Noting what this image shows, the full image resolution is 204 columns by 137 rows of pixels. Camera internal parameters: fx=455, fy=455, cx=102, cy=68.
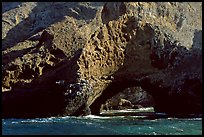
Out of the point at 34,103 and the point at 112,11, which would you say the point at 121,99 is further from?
the point at 34,103

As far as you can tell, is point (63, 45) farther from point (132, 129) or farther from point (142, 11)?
point (132, 129)

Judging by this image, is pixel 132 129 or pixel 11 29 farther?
pixel 11 29

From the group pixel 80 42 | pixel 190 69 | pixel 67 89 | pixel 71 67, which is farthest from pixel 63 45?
pixel 190 69

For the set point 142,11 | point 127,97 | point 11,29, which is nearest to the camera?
point 142,11

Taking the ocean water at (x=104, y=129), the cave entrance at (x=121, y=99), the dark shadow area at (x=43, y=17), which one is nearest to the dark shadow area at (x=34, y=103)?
the cave entrance at (x=121, y=99)

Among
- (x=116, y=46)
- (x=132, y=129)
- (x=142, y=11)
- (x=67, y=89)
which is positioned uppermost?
(x=142, y=11)

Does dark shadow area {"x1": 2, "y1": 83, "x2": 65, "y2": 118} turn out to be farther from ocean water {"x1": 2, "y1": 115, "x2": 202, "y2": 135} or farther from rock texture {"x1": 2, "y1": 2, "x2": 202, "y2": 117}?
ocean water {"x1": 2, "y1": 115, "x2": 202, "y2": 135}

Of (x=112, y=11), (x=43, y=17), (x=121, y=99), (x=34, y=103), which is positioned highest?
(x=43, y=17)

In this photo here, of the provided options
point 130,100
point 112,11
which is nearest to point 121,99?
point 130,100
